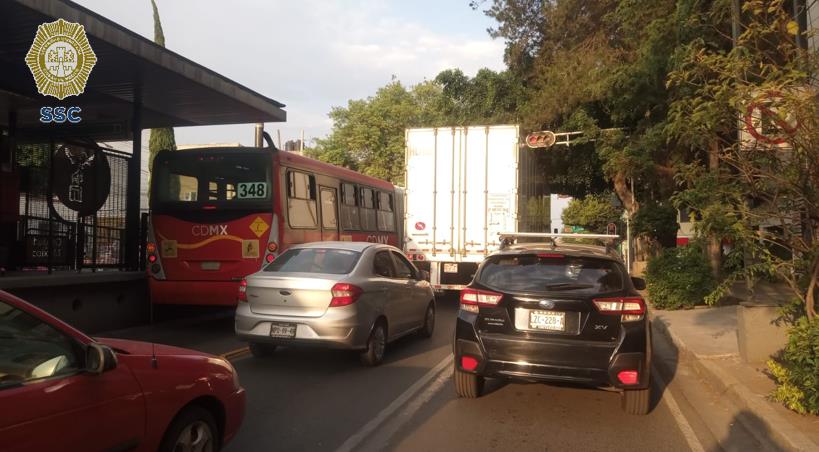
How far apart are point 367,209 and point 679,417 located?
1039 cm

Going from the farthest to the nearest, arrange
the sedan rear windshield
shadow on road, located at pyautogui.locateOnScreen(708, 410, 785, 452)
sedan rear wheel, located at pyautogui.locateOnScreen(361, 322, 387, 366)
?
the sedan rear windshield, sedan rear wheel, located at pyautogui.locateOnScreen(361, 322, 387, 366), shadow on road, located at pyautogui.locateOnScreen(708, 410, 785, 452)

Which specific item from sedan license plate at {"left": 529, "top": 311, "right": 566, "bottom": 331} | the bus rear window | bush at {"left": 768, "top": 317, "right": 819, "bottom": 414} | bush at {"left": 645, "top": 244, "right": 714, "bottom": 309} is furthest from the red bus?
bush at {"left": 645, "top": 244, "right": 714, "bottom": 309}

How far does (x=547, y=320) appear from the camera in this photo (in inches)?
238

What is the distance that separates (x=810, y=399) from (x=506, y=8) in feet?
63.2

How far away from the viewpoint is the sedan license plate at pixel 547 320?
236 inches

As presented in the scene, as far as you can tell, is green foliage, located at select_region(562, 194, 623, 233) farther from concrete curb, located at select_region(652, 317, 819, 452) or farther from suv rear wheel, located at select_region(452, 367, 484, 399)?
suv rear wheel, located at select_region(452, 367, 484, 399)

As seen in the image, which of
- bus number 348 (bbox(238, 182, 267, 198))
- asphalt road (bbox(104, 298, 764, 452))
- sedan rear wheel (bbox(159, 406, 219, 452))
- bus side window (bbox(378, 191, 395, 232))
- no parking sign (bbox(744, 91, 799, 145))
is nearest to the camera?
sedan rear wheel (bbox(159, 406, 219, 452))

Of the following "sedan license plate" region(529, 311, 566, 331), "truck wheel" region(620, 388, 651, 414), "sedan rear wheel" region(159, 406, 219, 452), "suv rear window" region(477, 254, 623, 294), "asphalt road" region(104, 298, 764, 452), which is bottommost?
"asphalt road" region(104, 298, 764, 452)

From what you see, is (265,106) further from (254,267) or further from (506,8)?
(506,8)

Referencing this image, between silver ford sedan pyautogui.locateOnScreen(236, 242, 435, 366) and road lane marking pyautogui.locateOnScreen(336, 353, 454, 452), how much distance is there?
32.7 inches

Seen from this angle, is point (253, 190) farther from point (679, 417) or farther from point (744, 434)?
point (744, 434)

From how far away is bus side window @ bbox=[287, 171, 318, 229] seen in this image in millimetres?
11492

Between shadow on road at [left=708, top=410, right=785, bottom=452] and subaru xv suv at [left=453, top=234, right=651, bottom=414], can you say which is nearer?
shadow on road at [left=708, top=410, right=785, bottom=452]

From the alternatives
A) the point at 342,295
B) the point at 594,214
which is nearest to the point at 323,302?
the point at 342,295
